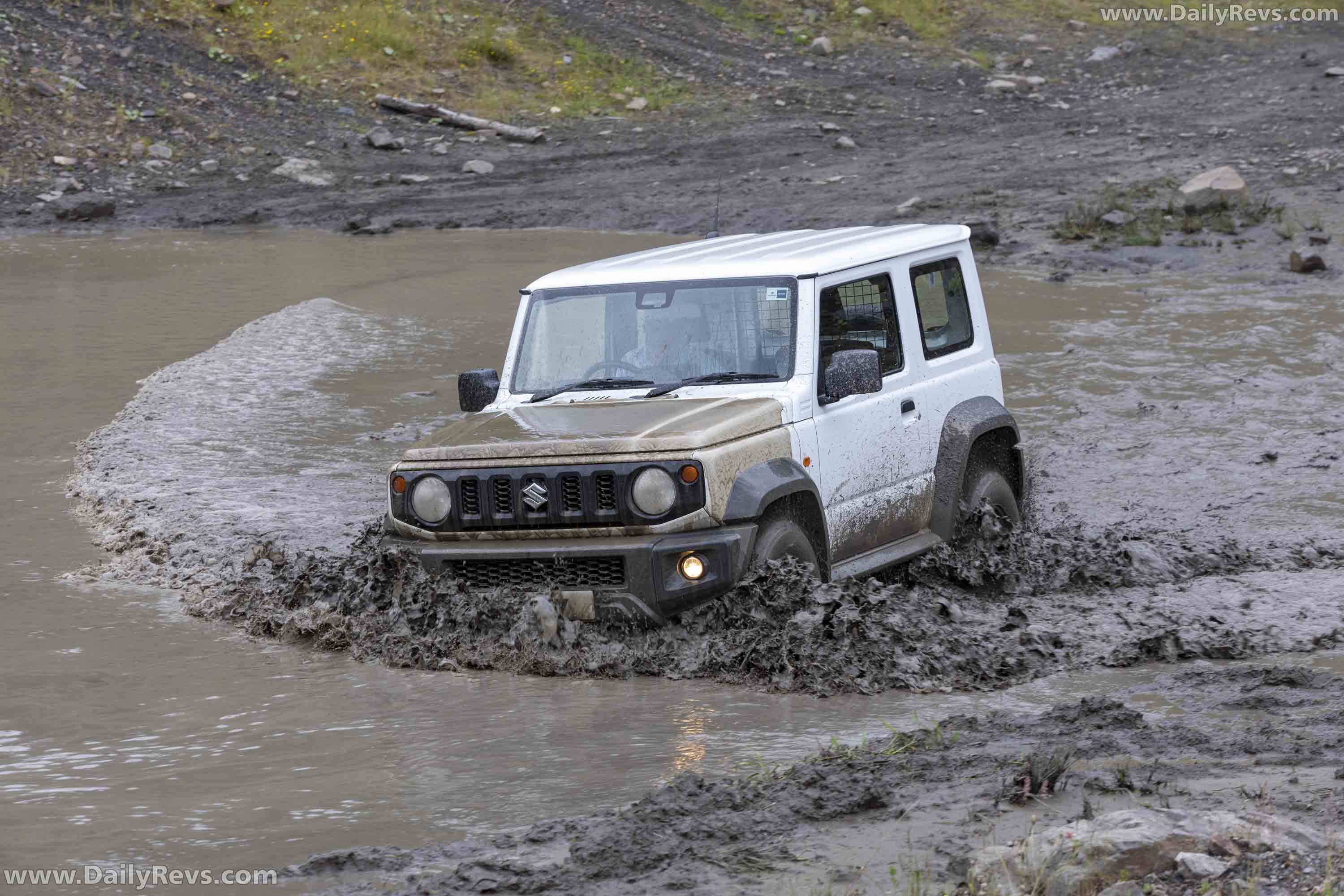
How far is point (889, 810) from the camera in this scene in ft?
14.1

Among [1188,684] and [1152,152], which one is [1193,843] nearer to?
[1188,684]

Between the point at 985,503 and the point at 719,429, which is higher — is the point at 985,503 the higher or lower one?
the lower one

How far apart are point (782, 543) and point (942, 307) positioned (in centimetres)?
195

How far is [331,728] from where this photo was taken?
5.60 m

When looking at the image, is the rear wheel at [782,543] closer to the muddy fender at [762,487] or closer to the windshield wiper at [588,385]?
the muddy fender at [762,487]

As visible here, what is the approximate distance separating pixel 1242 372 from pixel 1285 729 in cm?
827

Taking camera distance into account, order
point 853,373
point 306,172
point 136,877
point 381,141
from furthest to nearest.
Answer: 1. point 381,141
2. point 306,172
3. point 853,373
4. point 136,877

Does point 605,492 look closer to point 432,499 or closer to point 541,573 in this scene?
point 541,573

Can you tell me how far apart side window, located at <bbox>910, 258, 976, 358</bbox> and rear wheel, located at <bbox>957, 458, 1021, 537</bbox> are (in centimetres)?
61

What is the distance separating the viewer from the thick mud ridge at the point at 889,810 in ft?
12.9

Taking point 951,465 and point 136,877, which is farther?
point 951,465

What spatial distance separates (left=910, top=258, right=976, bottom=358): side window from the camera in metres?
7.45

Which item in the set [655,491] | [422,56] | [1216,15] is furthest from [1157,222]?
[1216,15]

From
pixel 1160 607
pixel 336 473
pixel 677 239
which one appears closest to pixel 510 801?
pixel 1160 607
